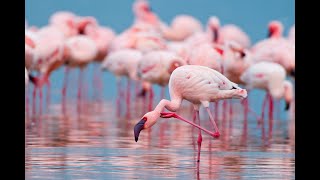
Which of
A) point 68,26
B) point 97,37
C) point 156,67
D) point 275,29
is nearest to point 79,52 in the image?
point 97,37

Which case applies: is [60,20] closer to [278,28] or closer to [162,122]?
[278,28]

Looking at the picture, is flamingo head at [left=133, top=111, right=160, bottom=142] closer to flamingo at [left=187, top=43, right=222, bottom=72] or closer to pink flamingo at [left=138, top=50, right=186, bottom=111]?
flamingo at [left=187, top=43, right=222, bottom=72]

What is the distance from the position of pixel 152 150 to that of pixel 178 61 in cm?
269

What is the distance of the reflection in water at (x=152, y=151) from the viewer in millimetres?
8828

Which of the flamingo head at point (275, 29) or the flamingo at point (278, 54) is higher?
the flamingo head at point (275, 29)

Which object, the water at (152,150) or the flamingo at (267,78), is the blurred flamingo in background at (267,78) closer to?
the flamingo at (267,78)

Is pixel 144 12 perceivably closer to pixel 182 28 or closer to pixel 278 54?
pixel 182 28

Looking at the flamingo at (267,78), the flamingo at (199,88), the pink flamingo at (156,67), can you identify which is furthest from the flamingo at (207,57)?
the flamingo at (199,88)

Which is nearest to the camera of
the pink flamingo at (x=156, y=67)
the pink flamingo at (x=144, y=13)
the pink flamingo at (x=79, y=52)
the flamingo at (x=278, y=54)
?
the pink flamingo at (x=156, y=67)

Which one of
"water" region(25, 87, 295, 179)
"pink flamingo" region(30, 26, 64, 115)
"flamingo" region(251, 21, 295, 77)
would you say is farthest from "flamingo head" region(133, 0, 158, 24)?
"water" region(25, 87, 295, 179)

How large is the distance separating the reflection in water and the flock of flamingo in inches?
17.1

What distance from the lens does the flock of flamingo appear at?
9.98m

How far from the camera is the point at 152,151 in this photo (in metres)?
10.7
